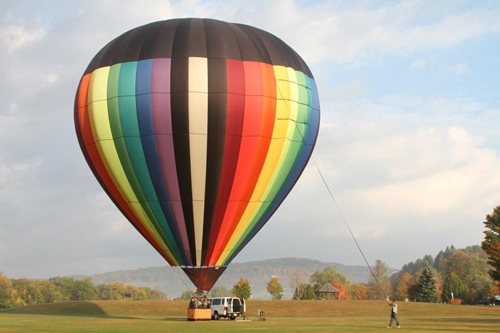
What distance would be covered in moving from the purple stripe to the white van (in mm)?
11253

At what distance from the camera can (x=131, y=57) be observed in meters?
33.9

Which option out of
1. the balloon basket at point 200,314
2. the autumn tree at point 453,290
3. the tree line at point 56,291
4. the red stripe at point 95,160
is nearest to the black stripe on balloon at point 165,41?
the red stripe at point 95,160

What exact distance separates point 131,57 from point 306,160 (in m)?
A: 12.5

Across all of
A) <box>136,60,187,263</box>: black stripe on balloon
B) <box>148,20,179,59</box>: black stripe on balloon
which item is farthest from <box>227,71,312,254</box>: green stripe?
<box>148,20,179,59</box>: black stripe on balloon

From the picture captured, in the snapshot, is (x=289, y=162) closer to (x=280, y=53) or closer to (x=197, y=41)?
(x=280, y=53)

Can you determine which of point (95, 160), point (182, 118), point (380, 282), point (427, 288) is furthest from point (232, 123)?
point (380, 282)

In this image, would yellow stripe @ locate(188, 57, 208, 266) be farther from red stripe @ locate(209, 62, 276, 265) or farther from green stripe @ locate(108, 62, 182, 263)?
green stripe @ locate(108, 62, 182, 263)

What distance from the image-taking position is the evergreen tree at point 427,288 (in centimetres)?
9188

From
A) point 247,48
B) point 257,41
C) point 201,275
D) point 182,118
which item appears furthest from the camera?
point 257,41

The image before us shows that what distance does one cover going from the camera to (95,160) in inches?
1398

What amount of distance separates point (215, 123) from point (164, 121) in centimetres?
278

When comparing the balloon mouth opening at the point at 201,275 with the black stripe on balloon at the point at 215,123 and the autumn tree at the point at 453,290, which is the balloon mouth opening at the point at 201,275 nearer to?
the black stripe on balloon at the point at 215,123

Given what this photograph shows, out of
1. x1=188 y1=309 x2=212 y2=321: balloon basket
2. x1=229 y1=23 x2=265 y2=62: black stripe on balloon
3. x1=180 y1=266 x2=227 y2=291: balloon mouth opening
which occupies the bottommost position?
x1=188 y1=309 x2=212 y2=321: balloon basket

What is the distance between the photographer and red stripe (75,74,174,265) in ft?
116
